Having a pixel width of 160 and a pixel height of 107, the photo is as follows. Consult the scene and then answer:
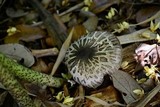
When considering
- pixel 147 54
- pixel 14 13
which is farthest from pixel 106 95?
pixel 14 13

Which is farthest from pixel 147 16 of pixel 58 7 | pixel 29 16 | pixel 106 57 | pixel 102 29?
pixel 29 16

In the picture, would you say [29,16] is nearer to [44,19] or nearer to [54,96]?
[44,19]

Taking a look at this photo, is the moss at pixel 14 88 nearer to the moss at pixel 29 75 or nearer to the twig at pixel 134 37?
the moss at pixel 29 75

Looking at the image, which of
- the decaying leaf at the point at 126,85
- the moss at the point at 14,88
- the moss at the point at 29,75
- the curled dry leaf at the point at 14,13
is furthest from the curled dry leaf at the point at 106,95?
the curled dry leaf at the point at 14,13

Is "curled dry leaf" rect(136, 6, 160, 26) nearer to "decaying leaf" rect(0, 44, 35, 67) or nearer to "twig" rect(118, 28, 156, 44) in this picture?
"twig" rect(118, 28, 156, 44)

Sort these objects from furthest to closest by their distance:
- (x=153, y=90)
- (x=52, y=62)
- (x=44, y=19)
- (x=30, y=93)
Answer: (x=44, y=19)
(x=52, y=62)
(x=30, y=93)
(x=153, y=90)

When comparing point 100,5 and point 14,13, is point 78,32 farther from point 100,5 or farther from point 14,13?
point 14,13
